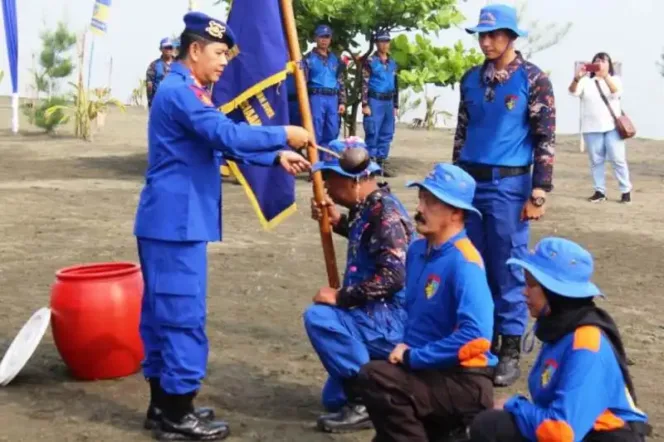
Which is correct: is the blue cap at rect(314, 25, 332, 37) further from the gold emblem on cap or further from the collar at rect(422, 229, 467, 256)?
the collar at rect(422, 229, 467, 256)

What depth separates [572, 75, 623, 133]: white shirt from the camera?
44.4ft

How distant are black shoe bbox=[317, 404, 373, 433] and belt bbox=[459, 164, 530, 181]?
61.8 inches

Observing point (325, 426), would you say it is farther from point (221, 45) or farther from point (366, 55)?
point (366, 55)

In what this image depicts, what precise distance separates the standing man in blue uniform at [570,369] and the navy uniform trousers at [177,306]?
68.8 inches

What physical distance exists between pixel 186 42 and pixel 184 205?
2.62ft

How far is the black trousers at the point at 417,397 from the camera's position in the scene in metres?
4.33

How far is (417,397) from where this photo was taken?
14.2 feet

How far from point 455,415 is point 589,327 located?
1.02m

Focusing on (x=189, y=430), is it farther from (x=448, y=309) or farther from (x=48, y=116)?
(x=48, y=116)

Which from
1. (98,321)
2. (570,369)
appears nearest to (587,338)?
(570,369)

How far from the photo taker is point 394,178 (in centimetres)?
1661

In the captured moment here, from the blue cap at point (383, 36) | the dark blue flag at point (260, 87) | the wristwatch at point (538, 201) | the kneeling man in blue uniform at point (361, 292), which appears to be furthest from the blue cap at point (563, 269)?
the blue cap at point (383, 36)

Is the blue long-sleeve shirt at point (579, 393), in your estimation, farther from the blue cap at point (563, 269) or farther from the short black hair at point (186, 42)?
the short black hair at point (186, 42)

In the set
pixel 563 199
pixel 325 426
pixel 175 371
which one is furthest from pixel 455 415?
pixel 563 199
